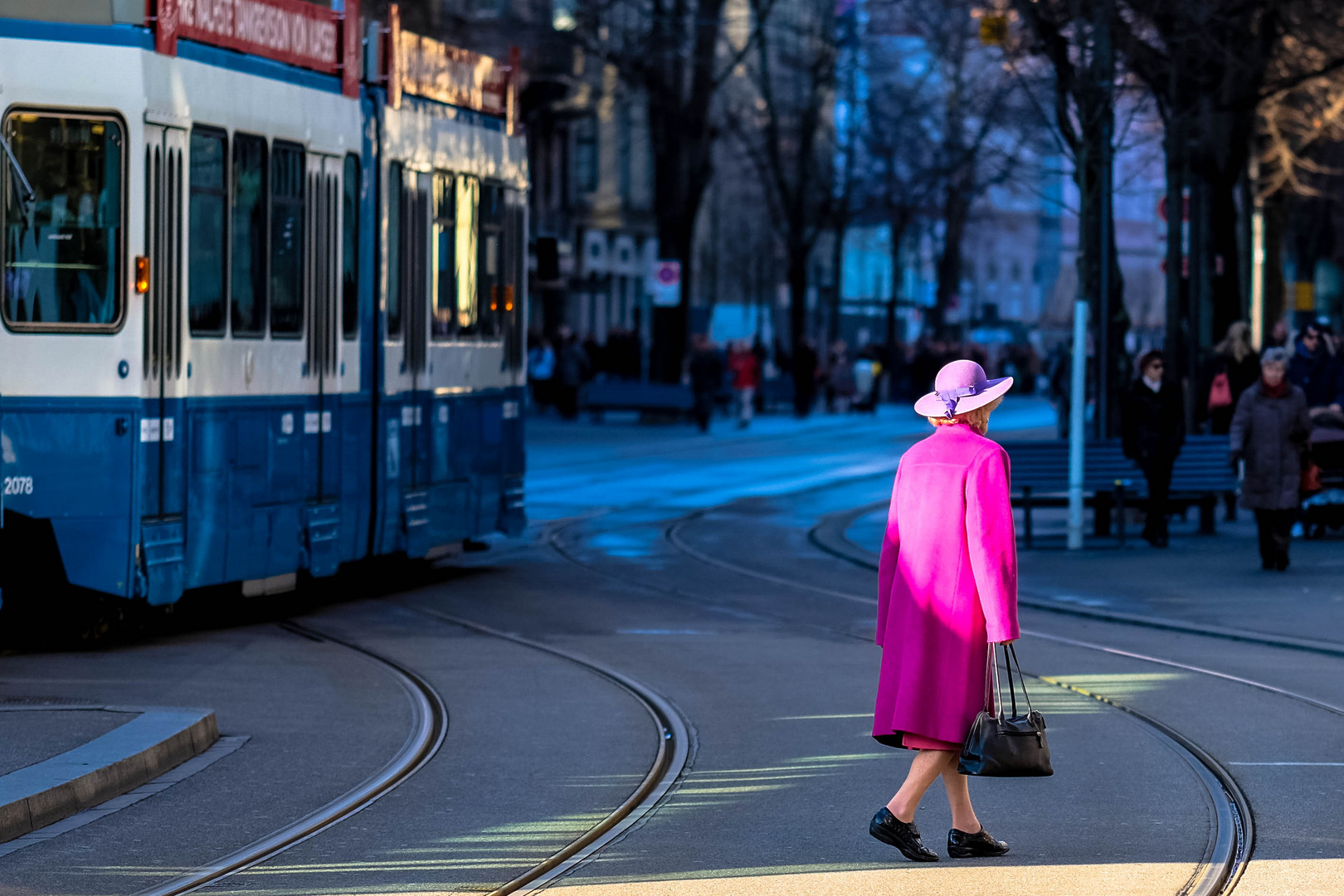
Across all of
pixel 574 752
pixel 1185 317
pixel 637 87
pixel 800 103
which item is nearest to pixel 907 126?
pixel 800 103

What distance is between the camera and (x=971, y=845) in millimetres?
6961

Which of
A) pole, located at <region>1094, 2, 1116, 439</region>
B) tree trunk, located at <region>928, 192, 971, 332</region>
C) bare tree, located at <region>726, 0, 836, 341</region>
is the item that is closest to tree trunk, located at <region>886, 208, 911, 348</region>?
tree trunk, located at <region>928, 192, 971, 332</region>

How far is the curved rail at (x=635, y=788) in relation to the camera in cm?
680

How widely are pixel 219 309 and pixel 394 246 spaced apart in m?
2.24

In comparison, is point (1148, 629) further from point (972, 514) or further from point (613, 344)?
point (613, 344)

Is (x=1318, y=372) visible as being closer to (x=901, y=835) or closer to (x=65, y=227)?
(x=65, y=227)

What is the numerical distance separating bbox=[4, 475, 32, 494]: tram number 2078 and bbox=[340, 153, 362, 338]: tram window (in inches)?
108

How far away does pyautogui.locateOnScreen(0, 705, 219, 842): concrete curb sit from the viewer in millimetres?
7379

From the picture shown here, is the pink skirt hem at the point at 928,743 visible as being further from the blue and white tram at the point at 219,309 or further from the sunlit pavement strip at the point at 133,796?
the blue and white tram at the point at 219,309

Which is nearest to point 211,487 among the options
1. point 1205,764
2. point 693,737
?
point 693,737

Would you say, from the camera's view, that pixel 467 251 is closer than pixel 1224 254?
Yes

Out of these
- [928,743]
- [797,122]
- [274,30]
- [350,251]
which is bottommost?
[928,743]

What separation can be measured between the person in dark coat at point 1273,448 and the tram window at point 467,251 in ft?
17.5

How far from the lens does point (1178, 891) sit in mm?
6527
